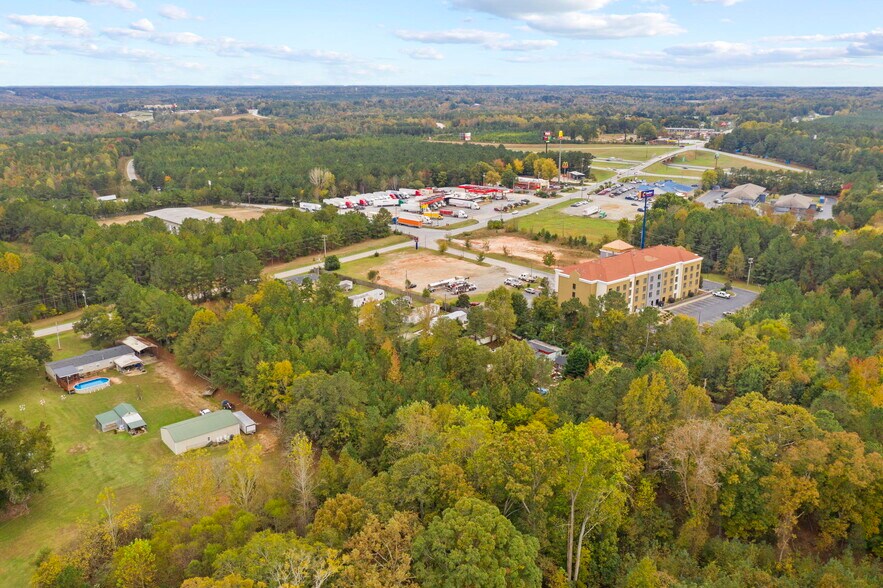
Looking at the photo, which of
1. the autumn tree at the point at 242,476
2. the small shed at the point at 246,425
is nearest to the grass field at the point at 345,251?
the small shed at the point at 246,425

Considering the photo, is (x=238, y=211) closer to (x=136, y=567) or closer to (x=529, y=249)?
(x=529, y=249)

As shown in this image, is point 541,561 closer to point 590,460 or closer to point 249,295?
point 590,460

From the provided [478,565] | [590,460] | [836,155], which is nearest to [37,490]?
[478,565]

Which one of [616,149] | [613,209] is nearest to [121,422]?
[613,209]

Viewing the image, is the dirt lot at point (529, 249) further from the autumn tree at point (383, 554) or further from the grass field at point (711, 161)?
the grass field at point (711, 161)

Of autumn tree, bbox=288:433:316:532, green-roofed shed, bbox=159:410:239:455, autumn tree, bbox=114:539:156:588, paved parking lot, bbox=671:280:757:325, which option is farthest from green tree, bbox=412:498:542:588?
paved parking lot, bbox=671:280:757:325

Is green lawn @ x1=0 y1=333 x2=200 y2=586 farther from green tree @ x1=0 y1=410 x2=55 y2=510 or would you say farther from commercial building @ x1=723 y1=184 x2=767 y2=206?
commercial building @ x1=723 y1=184 x2=767 y2=206
